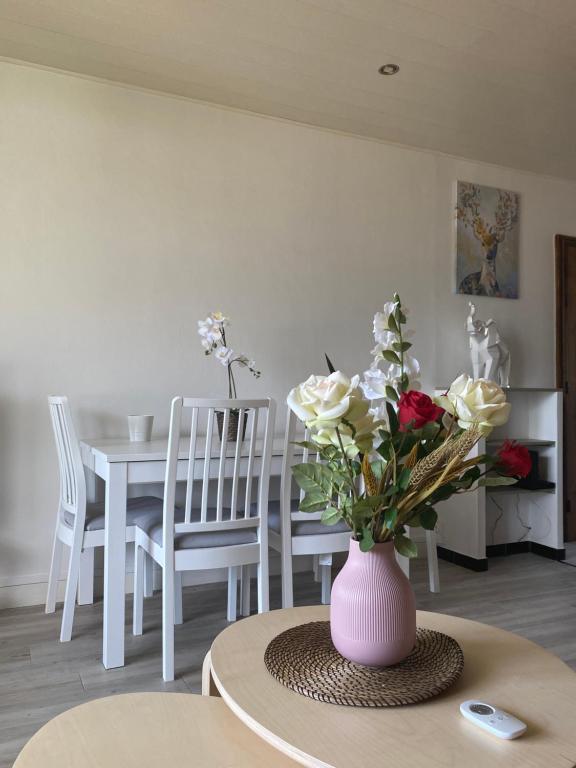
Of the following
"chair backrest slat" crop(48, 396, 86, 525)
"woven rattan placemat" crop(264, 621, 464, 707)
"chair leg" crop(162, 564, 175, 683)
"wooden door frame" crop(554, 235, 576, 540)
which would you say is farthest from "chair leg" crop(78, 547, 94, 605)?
"wooden door frame" crop(554, 235, 576, 540)

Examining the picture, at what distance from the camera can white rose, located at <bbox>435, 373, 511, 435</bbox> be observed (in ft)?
3.03

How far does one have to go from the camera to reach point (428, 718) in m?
0.93

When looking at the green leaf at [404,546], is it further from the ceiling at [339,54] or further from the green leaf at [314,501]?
the ceiling at [339,54]

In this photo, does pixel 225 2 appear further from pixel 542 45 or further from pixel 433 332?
pixel 433 332

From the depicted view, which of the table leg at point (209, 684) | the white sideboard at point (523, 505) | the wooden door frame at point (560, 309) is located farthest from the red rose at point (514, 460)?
the wooden door frame at point (560, 309)

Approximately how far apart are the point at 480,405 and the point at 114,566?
1735mm

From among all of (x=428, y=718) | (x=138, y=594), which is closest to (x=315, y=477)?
(x=428, y=718)

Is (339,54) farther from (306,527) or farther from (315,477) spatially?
(315,477)

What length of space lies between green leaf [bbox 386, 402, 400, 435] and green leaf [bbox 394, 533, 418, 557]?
0.59 feet

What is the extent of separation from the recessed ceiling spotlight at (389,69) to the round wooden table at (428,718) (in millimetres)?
2675

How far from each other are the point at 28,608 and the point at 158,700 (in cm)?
203

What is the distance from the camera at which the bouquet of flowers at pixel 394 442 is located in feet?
3.05

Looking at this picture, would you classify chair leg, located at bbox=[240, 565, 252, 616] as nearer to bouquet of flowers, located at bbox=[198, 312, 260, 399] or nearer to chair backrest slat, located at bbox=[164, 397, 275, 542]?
chair backrest slat, located at bbox=[164, 397, 275, 542]

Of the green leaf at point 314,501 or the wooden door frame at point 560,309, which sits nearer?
the green leaf at point 314,501
